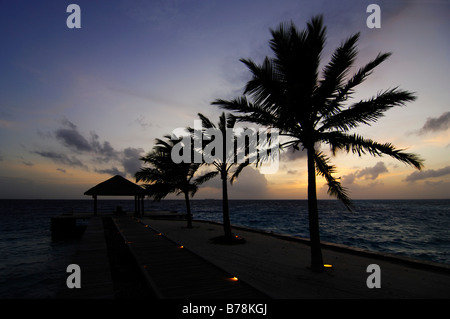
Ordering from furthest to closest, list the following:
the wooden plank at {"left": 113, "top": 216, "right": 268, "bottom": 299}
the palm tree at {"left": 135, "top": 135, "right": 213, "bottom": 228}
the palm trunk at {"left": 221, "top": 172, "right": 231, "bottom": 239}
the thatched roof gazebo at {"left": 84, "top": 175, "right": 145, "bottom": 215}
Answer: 1. the thatched roof gazebo at {"left": 84, "top": 175, "right": 145, "bottom": 215}
2. the palm tree at {"left": 135, "top": 135, "right": 213, "bottom": 228}
3. the palm trunk at {"left": 221, "top": 172, "right": 231, "bottom": 239}
4. the wooden plank at {"left": 113, "top": 216, "right": 268, "bottom": 299}

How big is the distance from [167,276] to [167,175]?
12683 mm

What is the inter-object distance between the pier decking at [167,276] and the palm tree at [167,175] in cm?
795

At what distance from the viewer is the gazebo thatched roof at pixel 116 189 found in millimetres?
24998

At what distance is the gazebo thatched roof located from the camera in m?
25.0

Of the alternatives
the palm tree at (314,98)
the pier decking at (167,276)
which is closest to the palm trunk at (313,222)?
the palm tree at (314,98)

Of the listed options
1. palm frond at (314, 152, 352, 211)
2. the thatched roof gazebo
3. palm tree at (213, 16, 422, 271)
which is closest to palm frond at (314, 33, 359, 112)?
palm tree at (213, 16, 422, 271)

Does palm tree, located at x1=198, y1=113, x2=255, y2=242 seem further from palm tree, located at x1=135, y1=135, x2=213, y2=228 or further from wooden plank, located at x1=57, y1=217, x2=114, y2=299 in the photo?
wooden plank, located at x1=57, y1=217, x2=114, y2=299

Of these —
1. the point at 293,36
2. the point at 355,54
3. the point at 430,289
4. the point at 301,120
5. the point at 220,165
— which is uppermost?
the point at 293,36

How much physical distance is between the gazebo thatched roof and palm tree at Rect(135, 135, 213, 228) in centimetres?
648

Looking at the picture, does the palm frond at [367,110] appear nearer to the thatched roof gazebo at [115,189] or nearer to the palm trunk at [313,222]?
the palm trunk at [313,222]

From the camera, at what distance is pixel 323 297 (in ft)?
16.8
